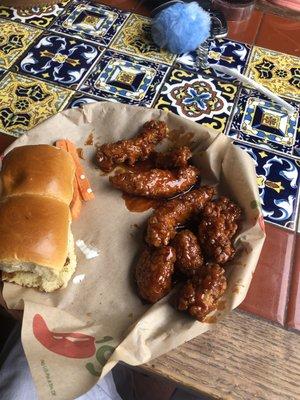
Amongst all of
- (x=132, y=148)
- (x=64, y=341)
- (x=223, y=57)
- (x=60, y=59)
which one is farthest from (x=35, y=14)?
(x=64, y=341)

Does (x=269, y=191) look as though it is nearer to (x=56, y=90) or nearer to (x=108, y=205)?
(x=108, y=205)

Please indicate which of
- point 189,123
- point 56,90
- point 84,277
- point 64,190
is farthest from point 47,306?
point 56,90

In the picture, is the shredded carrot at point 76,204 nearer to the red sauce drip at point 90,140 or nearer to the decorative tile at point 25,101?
the red sauce drip at point 90,140

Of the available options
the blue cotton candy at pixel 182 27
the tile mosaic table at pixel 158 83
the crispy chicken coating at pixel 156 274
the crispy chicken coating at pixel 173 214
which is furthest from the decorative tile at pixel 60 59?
the crispy chicken coating at pixel 156 274

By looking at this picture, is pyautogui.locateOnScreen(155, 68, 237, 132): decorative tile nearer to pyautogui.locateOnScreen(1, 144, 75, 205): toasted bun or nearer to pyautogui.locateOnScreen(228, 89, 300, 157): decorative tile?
pyautogui.locateOnScreen(228, 89, 300, 157): decorative tile

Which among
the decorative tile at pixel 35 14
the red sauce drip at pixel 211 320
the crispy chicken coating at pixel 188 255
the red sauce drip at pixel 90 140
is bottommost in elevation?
the red sauce drip at pixel 211 320

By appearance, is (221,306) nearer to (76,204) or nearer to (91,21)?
(76,204)
